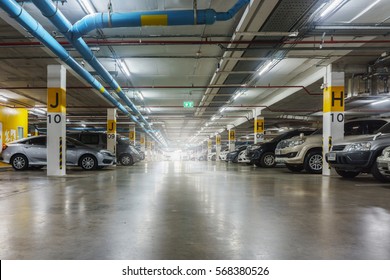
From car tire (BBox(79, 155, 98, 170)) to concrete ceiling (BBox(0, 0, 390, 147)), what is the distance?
3.02 metres

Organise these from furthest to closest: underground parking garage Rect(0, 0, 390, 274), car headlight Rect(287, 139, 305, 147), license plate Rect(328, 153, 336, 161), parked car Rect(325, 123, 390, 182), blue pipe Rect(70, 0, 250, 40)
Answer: car headlight Rect(287, 139, 305, 147), license plate Rect(328, 153, 336, 161), parked car Rect(325, 123, 390, 182), blue pipe Rect(70, 0, 250, 40), underground parking garage Rect(0, 0, 390, 274)

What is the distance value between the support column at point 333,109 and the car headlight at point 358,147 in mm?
2344

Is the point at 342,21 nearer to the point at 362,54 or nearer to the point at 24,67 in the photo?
the point at 362,54

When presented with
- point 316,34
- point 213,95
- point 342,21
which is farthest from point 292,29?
point 213,95

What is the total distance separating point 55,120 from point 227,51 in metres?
5.72

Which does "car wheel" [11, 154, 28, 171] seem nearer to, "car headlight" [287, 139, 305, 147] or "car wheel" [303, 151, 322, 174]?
"car headlight" [287, 139, 305, 147]

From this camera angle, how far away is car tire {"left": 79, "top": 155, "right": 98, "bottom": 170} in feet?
35.1

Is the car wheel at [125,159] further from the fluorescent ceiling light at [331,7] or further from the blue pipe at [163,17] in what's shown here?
the fluorescent ceiling light at [331,7]

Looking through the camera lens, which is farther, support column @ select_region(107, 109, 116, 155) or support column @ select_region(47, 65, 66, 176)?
support column @ select_region(107, 109, 116, 155)

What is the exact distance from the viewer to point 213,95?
13039 millimetres

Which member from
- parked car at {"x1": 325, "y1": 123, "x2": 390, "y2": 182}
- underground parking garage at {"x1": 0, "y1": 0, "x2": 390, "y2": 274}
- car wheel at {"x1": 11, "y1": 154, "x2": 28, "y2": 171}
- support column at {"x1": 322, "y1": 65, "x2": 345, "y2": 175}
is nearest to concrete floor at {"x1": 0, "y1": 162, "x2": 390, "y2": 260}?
underground parking garage at {"x1": 0, "y1": 0, "x2": 390, "y2": 274}

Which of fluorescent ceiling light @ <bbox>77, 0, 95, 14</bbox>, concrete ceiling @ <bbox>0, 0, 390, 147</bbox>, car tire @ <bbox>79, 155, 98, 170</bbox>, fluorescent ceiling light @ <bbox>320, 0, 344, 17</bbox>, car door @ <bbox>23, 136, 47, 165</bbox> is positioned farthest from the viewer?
car tire @ <bbox>79, 155, 98, 170</bbox>

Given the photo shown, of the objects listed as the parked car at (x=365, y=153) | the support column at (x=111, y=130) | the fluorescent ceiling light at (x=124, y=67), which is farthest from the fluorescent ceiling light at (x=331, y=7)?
the support column at (x=111, y=130)

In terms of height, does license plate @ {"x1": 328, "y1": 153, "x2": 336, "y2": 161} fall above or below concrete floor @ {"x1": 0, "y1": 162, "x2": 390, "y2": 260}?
above
